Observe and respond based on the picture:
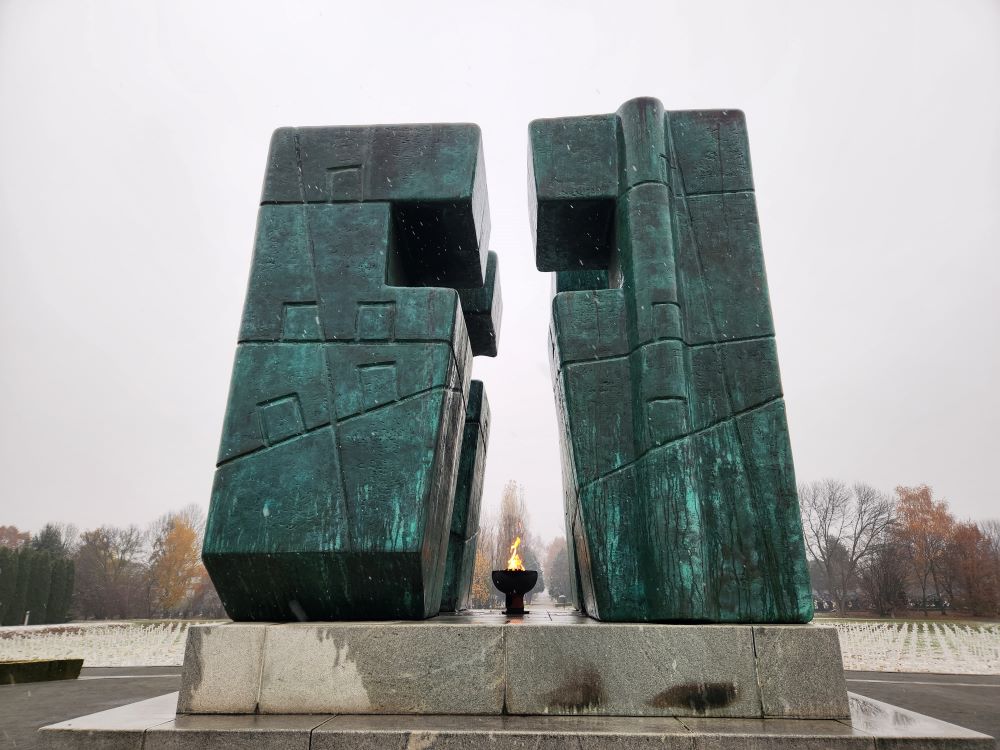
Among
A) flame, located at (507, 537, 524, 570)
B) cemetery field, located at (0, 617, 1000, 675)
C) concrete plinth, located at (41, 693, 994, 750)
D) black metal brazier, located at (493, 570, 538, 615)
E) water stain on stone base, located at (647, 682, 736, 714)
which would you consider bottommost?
cemetery field, located at (0, 617, 1000, 675)

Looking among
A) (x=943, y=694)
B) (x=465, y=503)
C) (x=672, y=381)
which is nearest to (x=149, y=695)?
(x=465, y=503)

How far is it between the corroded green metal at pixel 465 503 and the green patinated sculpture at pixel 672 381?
134 cm

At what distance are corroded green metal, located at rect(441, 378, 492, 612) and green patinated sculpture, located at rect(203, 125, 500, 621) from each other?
40.1 inches

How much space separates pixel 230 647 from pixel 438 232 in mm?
3207

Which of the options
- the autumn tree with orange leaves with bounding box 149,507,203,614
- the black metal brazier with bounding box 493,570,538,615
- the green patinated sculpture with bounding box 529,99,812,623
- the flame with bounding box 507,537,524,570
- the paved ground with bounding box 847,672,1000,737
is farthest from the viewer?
the autumn tree with orange leaves with bounding box 149,507,203,614

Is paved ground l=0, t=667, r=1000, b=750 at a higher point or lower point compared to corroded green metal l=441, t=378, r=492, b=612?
lower

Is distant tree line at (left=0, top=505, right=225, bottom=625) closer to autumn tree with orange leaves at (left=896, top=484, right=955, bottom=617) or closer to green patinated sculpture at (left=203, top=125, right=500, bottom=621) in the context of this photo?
green patinated sculpture at (left=203, top=125, right=500, bottom=621)

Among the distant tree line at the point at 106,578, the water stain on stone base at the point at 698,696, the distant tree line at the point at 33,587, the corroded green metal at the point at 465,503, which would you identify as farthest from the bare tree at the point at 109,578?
the water stain on stone base at the point at 698,696

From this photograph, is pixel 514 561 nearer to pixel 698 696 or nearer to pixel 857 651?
pixel 698 696

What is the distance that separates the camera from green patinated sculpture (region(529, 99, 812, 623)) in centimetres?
369

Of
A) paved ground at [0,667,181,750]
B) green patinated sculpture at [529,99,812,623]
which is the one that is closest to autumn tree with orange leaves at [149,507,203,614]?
paved ground at [0,667,181,750]

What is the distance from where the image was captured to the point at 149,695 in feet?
27.6

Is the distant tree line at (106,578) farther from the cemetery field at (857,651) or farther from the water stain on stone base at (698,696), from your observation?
the water stain on stone base at (698,696)

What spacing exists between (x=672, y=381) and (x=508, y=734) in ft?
7.31
